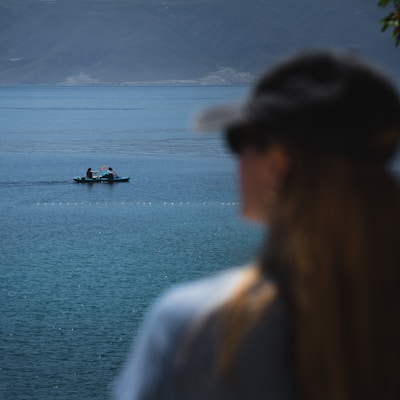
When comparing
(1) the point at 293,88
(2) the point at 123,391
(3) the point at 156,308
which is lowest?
(2) the point at 123,391

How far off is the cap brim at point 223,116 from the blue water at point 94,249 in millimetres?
5334

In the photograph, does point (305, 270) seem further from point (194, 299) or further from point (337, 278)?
point (194, 299)

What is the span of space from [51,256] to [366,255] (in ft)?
171

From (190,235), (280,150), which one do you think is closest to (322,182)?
(280,150)

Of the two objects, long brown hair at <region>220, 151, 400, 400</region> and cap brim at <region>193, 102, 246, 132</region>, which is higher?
cap brim at <region>193, 102, 246, 132</region>

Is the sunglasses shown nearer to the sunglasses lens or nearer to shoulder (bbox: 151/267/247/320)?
the sunglasses lens

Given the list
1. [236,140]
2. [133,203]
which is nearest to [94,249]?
[133,203]

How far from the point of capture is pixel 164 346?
2016 millimetres

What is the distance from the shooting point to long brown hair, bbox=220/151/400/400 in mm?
1884

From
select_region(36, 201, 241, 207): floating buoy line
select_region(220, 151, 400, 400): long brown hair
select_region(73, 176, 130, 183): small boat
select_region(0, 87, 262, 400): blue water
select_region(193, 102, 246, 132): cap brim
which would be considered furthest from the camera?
select_region(73, 176, 130, 183): small boat

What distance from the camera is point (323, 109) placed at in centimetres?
193

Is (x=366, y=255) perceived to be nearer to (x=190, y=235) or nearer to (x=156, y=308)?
(x=156, y=308)

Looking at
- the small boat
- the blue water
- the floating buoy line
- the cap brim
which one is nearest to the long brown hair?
the cap brim

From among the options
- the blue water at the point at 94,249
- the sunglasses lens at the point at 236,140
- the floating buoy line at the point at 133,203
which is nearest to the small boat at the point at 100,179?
the blue water at the point at 94,249
